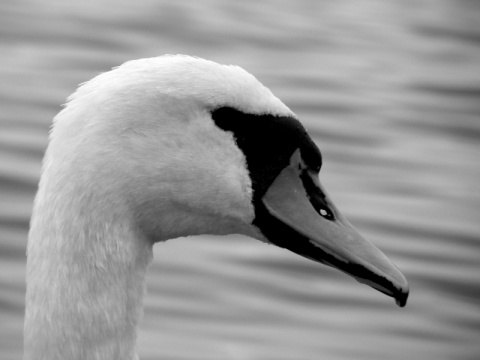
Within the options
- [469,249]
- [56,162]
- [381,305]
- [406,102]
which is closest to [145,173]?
[56,162]

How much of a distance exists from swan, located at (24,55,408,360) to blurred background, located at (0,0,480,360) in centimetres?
220

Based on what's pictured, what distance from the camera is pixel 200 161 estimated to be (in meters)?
3.89

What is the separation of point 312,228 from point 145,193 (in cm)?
58

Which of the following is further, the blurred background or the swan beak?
the blurred background

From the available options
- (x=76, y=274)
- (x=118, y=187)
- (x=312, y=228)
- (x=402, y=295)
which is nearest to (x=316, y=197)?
(x=312, y=228)

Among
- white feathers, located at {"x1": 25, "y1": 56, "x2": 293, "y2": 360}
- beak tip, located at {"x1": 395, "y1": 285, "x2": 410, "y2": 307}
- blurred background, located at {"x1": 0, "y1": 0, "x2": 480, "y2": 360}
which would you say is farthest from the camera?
blurred background, located at {"x1": 0, "y1": 0, "x2": 480, "y2": 360}

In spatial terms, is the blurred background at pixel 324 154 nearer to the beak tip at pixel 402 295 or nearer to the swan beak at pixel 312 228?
the swan beak at pixel 312 228

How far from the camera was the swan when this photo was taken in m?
3.65

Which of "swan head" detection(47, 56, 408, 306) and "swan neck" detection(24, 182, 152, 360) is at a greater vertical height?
"swan head" detection(47, 56, 408, 306)

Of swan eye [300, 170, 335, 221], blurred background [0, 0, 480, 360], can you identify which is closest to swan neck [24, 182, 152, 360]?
swan eye [300, 170, 335, 221]

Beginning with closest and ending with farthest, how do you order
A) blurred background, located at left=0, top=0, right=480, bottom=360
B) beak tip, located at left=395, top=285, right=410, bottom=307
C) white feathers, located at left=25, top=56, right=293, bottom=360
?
white feathers, located at left=25, top=56, right=293, bottom=360, beak tip, located at left=395, top=285, right=410, bottom=307, blurred background, located at left=0, top=0, right=480, bottom=360

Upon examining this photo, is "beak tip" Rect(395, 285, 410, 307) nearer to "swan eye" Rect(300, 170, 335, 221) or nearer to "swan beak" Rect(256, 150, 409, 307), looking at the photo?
"swan beak" Rect(256, 150, 409, 307)

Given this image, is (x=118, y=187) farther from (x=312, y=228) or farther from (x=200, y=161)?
(x=312, y=228)

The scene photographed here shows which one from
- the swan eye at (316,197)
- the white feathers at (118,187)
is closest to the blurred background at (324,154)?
the swan eye at (316,197)
